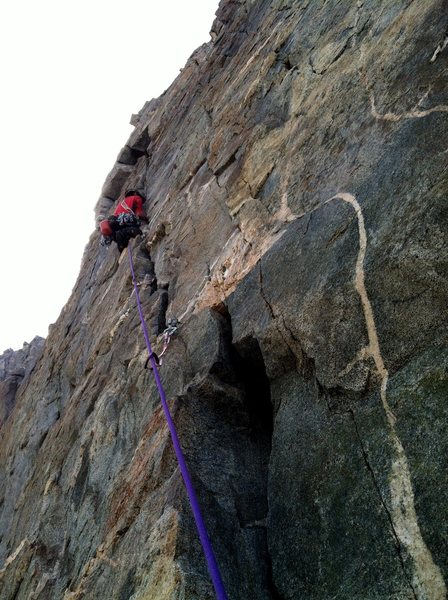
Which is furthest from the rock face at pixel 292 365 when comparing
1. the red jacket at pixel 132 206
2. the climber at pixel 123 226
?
the red jacket at pixel 132 206

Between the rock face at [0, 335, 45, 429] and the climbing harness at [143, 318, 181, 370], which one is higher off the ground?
the rock face at [0, 335, 45, 429]

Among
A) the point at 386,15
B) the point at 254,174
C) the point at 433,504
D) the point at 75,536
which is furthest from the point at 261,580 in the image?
the point at 386,15

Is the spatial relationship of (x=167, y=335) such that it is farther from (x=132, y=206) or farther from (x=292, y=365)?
(x=132, y=206)

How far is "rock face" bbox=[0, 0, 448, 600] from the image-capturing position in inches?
151

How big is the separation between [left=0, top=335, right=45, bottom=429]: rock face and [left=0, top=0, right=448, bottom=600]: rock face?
353 inches

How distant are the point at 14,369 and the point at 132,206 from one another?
1218 cm

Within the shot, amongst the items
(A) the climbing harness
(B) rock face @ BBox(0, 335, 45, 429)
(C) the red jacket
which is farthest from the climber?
(B) rock face @ BBox(0, 335, 45, 429)

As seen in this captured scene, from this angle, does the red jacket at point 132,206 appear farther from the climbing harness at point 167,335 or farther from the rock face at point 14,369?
the rock face at point 14,369

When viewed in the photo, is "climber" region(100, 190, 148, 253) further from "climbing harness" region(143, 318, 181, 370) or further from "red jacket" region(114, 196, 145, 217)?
"climbing harness" region(143, 318, 181, 370)

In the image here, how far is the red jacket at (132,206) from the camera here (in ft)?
42.0

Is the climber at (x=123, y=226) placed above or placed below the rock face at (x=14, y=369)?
below

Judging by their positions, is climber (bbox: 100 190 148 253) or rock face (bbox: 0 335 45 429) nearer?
climber (bbox: 100 190 148 253)

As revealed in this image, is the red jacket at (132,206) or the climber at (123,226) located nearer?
the climber at (123,226)

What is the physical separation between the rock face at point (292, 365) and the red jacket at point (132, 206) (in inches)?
113
